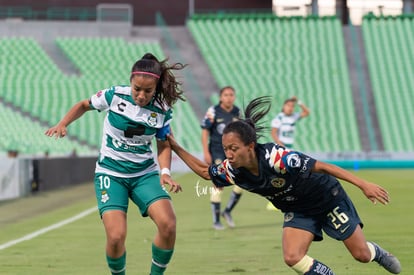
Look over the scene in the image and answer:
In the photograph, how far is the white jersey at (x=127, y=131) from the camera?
8281 mm

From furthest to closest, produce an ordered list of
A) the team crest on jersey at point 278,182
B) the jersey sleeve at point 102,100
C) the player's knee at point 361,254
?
the jersey sleeve at point 102,100
the player's knee at point 361,254
the team crest on jersey at point 278,182

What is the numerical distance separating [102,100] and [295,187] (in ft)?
6.91

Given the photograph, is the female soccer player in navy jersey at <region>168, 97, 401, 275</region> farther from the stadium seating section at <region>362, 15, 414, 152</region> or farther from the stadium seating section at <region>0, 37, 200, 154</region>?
the stadium seating section at <region>362, 15, 414, 152</region>

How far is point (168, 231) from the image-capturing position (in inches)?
316

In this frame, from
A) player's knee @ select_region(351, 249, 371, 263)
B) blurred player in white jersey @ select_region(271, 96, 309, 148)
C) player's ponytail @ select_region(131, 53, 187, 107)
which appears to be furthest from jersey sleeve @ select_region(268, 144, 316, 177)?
blurred player in white jersey @ select_region(271, 96, 309, 148)

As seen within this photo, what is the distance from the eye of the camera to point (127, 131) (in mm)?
8281

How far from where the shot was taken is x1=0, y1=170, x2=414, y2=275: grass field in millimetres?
10109

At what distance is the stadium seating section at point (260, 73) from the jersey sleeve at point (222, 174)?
91.9ft

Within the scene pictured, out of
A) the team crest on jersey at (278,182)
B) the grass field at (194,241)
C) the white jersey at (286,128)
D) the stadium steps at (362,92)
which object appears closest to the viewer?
the team crest on jersey at (278,182)

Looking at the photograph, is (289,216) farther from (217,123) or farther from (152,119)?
(217,123)

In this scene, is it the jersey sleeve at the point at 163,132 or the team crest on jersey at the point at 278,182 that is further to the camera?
the jersey sleeve at the point at 163,132

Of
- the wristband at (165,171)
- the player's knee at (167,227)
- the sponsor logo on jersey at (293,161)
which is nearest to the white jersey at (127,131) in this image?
the wristband at (165,171)

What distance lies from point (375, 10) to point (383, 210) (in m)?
32.1

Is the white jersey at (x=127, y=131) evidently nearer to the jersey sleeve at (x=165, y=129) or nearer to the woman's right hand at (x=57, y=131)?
the jersey sleeve at (x=165, y=129)
